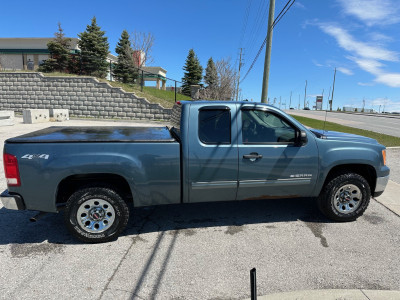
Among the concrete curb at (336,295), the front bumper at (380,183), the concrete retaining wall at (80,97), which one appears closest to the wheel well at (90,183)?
the concrete curb at (336,295)

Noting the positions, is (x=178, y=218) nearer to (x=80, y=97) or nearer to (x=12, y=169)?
(x=12, y=169)

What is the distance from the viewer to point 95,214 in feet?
10.8

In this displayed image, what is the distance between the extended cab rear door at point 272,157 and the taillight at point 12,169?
2.70 m

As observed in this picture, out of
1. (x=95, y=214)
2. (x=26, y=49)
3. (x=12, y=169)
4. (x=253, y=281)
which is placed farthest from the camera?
(x=26, y=49)

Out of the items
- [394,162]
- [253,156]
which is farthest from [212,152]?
[394,162]

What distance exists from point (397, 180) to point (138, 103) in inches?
631

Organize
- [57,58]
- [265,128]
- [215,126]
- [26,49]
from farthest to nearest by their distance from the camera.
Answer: [26,49] < [57,58] < [265,128] < [215,126]

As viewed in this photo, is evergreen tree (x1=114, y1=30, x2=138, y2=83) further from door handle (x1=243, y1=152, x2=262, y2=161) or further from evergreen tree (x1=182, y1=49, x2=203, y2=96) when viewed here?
door handle (x1=243, y1=152, x2=262, y2=161)

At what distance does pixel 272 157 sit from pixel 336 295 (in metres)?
1.70

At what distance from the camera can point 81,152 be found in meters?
3.09

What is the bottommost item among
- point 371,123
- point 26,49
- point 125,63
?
point 371,123

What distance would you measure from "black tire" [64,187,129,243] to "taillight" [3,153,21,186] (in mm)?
619

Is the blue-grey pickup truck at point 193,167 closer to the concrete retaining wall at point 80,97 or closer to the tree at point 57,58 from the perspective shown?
the concrete retaining wall at point 80,97

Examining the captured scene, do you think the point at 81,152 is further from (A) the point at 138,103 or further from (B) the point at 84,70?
(B) the point at 84,70
